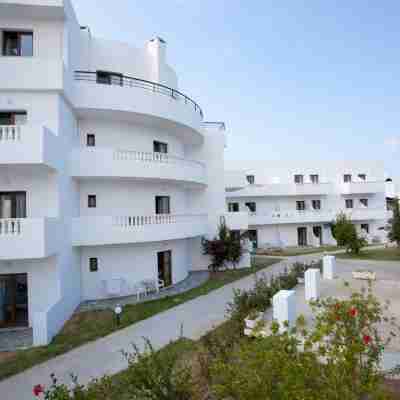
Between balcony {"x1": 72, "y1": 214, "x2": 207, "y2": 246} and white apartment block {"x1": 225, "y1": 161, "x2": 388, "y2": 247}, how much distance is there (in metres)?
16.7

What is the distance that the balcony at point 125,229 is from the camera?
11.8 meters

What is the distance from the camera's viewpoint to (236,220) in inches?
738

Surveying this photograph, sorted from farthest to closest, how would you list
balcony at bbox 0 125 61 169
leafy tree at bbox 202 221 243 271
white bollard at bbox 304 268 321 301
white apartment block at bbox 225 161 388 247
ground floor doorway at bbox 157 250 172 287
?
1. white apartment block at bbox 225 161 388 247
2. leafy tree at bbox 202 221 243 271
3. ground floor doorway at bbox 157 250 172 287
4. white bollard at bbox 304 268 321 301
5. balcony at bbox 0 125 61 169

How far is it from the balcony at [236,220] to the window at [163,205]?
4.74 metres

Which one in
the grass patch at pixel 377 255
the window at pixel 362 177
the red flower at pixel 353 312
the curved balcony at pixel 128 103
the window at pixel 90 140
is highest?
the curved balcony at pixel 128 103

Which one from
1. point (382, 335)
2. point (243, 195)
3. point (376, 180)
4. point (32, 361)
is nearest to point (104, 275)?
point (32, 361)

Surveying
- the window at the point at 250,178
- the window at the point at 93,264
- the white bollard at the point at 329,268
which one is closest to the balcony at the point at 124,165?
the window at the point at 93,264

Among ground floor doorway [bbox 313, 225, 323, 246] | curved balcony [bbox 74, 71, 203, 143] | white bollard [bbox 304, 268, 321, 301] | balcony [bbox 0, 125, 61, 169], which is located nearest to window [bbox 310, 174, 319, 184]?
ground floor doorway [bbox 313, 225, 323, 246]

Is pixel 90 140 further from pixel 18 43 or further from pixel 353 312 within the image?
pixel 353 312

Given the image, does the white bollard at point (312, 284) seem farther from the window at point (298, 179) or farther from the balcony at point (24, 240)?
the window at point (298, 179)

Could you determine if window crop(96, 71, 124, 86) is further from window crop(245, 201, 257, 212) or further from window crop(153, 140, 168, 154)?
window crop(245, 201, 257, 212)

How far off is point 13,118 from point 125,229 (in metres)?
6.07

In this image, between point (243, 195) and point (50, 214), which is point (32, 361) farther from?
point (243, 195)

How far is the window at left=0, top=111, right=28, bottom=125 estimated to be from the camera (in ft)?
35.4
